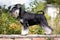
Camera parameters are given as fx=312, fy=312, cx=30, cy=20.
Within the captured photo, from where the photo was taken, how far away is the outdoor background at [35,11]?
8680mm

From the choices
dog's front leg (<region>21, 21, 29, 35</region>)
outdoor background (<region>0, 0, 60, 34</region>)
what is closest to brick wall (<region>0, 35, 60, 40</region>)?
dog's front leg (<region>21, 21, 29, 35</region>)

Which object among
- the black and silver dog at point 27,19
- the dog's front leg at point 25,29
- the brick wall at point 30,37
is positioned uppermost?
the black and silver dog at point 27,19

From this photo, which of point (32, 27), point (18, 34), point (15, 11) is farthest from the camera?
point (32, 27)

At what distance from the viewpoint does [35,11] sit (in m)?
9.71

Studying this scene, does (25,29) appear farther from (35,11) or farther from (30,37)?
(35,11)

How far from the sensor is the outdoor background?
8680mm

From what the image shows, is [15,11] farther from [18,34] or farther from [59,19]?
[59,19]

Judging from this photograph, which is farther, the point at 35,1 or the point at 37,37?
the point at 35,1

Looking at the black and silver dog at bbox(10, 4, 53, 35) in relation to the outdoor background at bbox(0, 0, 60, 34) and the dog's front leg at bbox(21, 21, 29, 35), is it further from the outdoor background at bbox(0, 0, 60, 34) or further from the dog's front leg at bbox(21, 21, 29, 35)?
the outdoor background at bbox(0, 0, 60, 34)

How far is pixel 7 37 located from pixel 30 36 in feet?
1.92

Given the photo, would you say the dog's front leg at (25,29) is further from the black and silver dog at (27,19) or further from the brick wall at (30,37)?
the brick wall at (30,37)

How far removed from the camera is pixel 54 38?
8055mm

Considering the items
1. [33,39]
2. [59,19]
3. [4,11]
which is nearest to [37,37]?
[33,39]

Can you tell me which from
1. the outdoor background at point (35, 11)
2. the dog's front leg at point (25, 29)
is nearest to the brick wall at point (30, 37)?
the dog's front leg at point (25, 29)
